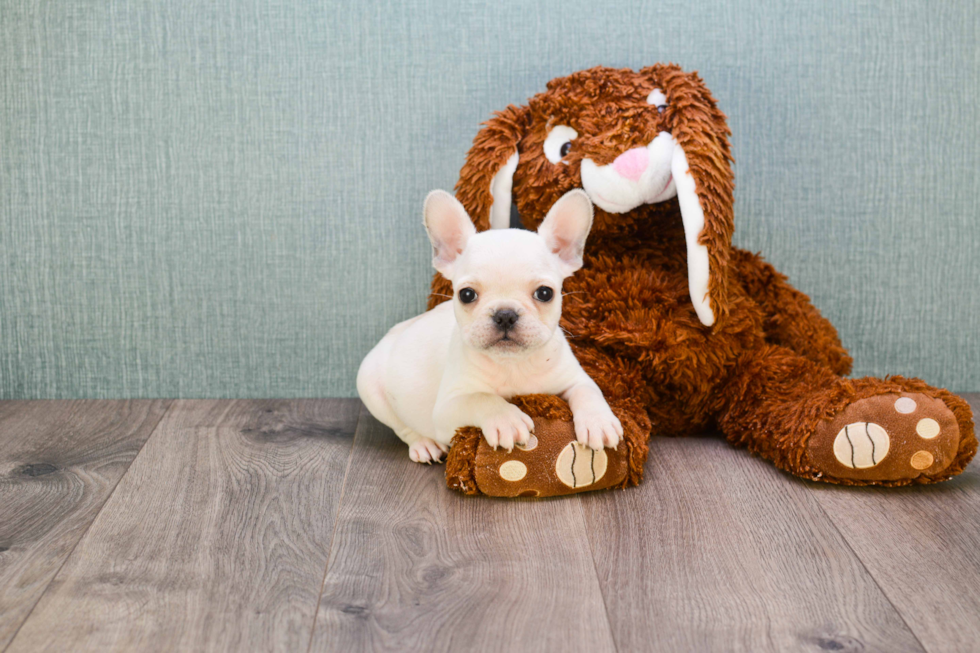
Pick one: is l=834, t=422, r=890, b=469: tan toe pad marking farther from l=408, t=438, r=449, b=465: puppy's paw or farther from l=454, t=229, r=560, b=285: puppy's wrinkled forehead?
l=408, t=438, r=449, b=465: puppy's paw

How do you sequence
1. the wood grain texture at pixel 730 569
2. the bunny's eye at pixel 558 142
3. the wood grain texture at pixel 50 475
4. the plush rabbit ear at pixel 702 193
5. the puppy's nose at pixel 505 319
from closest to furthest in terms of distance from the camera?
1. the wood grain texture at pixel 730 569
2. the wood grain texture at pixel 50 475
3. the puppy's nose at pixel 505 319
4. the plush rabbit ear at pixel 702 193
5. the bunny's eye at pixel 558 142

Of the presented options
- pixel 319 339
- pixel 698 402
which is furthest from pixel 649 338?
pixel 319 339

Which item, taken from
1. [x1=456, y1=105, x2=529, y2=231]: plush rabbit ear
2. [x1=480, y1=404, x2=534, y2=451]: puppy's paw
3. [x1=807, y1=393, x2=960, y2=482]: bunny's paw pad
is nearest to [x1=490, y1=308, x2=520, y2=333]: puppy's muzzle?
[x1=480, y1=404, x2=534, y2=451]: puppy's paw

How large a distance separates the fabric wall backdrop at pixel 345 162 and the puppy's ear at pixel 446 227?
492mm

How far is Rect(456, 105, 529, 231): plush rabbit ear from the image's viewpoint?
5.11ft

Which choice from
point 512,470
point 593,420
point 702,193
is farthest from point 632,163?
point 512,470

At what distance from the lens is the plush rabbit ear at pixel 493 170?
1558 millimetres

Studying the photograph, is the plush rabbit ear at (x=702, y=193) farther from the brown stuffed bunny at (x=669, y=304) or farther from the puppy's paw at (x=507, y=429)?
the puppy's paw at (x=507, y=429)

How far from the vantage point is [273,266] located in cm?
184

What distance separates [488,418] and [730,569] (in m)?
0.41

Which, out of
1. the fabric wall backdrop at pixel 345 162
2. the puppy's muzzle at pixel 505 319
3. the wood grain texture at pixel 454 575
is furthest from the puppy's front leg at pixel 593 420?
the fabric wall backdrop at pixel 345 162

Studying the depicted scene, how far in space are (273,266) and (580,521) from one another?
949 mm

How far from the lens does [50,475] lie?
143 cm

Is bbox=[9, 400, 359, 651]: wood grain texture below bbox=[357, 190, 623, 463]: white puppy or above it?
below
